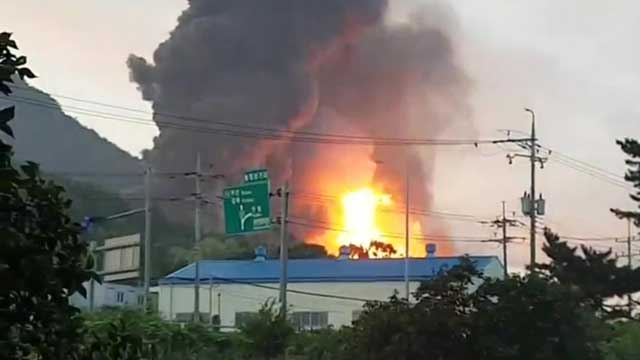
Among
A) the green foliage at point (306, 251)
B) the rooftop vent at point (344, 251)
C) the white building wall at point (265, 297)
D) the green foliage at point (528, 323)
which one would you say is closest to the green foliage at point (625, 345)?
the green foliage at point (528, 323)

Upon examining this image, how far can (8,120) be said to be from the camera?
4133mm

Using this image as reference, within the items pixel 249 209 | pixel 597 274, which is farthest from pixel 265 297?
pixel 249 209

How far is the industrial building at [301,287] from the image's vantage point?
222 feet

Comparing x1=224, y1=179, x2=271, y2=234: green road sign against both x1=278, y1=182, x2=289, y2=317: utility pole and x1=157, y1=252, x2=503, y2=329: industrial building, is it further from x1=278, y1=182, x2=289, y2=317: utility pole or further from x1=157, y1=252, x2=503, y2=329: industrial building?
x1=157, y1=252, x2=503, y2=329: industrial building

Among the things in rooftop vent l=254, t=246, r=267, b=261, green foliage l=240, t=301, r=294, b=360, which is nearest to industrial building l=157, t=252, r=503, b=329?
rooftop vent l=254, t=246, r=267, b=261

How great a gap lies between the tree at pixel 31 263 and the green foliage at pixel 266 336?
27.2m

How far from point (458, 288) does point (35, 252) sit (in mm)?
20820

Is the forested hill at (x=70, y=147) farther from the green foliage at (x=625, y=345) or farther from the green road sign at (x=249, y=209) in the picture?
the green foliage at (x=625, y=345)

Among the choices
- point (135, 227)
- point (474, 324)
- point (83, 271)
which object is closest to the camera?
point (83, 271)

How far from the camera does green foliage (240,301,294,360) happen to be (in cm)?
3159

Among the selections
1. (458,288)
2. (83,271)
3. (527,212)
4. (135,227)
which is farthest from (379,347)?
(135,227)

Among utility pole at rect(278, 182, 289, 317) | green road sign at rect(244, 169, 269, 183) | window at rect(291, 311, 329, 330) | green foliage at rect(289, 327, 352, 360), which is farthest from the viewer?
window at rect(291, 311, 329, 330)

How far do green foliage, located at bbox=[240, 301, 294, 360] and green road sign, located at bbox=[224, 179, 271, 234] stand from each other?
6883mm

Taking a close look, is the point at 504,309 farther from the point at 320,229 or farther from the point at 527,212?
the point at 320,229
